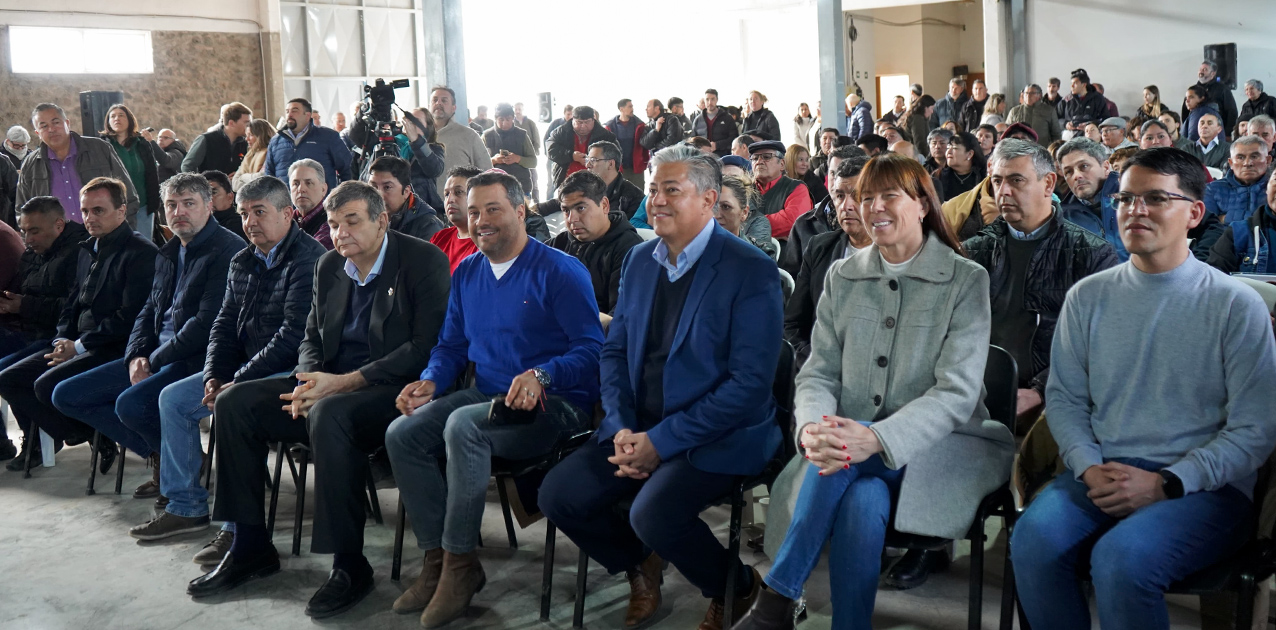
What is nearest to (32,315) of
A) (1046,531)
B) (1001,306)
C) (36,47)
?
(1001,306)

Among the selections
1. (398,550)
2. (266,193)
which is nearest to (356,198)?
(266,193)

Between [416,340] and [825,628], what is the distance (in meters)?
1.49

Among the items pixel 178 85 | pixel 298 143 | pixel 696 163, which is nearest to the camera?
pixel 696 163

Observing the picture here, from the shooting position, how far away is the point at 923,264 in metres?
2.38

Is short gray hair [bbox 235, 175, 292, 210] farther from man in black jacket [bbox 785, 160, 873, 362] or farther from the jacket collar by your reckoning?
the jacket collar

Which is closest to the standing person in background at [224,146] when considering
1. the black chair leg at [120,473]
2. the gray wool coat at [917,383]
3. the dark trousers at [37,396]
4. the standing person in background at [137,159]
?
the standing person in background at [137,159]

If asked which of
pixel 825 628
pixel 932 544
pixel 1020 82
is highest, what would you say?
pixel 1020 82

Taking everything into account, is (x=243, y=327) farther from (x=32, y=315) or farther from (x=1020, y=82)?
(x=1020, y=82)

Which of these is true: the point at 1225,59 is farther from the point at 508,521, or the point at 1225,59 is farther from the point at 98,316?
the point at 98,316

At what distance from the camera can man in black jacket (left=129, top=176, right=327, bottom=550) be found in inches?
143

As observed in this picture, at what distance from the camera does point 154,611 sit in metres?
3.03

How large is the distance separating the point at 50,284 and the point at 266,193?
1.64m

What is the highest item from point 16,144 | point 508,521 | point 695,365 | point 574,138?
point 16,144

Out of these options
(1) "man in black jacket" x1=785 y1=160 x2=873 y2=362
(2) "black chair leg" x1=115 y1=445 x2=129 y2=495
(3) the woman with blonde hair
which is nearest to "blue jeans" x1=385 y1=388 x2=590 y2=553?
(1) "man in black jacket" x1=785 y1=160 x2=873 y2=362
